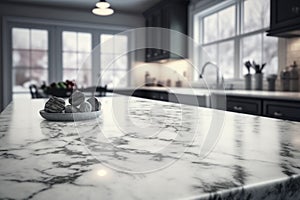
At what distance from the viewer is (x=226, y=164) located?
1.61 feet

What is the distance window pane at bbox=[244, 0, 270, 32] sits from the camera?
3.65 m

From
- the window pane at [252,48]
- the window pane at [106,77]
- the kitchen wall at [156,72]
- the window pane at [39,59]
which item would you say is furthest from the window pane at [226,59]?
the window pane at [39,59]

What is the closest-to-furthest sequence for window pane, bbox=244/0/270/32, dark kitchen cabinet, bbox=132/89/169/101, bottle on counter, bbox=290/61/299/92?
bottle on counter, bbox=290/61/299/92, window pane, bbox=244/0/270/32, dark kitchen cabinet, bbox=132/89/169/101

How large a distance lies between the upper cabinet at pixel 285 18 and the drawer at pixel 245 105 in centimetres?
79

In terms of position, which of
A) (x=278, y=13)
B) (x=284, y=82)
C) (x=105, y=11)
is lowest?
(x=284, y=82)

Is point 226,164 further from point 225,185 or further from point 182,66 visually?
point 182,66

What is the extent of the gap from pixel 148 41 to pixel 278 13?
258 centimetres

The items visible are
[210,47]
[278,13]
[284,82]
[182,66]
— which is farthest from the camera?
[182,66]

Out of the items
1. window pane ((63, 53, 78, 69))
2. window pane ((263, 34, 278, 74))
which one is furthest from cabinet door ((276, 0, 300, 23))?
window pane ((63, 53, 78, 69))

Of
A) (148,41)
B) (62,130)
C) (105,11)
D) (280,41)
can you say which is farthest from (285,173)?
(105,11)

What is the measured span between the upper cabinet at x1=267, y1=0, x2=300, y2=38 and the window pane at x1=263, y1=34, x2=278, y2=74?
0.53m

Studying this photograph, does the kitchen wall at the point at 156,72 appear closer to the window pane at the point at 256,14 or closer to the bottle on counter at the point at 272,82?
the bottle on counter at the point at 272,82

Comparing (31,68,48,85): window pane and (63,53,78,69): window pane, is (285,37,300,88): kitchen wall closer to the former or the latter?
(63,53,78,69): window pane

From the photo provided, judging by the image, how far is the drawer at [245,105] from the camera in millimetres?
2529
